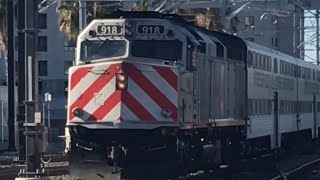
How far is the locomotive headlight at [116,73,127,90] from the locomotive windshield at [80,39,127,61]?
53cm

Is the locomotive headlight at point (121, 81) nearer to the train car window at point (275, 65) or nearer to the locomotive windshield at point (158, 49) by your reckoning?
the locomotive windshield at point (158, 49)

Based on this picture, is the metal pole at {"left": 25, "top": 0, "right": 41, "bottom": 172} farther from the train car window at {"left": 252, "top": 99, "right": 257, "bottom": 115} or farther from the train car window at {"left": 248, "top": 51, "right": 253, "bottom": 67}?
the train car window at {"left": 252, "top": 99, "right": 257, "bottom": 115}

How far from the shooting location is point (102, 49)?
17.9 m

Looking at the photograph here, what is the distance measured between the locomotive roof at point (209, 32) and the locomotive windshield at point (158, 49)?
0.74m

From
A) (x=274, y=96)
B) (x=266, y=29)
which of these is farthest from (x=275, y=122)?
(x=266, y=29)

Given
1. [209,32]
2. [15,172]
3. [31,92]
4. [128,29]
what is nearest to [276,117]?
[209,32]

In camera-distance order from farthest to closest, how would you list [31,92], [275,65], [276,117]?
1. [276,117]
2. [275,65]
3. [31,92]

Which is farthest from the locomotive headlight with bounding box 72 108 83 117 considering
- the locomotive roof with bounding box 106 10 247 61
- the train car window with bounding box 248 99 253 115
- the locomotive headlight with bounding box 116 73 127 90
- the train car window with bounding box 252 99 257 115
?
the train car window with bounding box 252 99 257 115

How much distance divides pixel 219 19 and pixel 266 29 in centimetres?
1804

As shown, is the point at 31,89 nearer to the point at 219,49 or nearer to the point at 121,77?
the point at 121,77

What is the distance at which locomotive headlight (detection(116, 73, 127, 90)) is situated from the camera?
17312mm

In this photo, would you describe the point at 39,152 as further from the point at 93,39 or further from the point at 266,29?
the point at 266,29

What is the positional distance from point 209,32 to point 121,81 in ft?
19.1

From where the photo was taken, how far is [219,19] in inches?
1877
